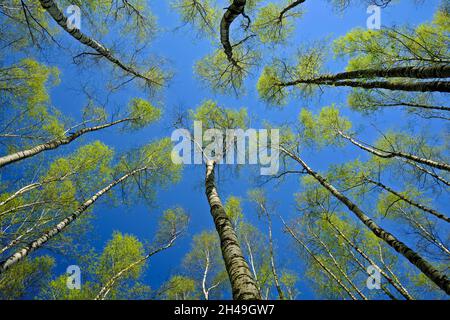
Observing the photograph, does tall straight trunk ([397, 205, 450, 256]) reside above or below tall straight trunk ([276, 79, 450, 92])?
below

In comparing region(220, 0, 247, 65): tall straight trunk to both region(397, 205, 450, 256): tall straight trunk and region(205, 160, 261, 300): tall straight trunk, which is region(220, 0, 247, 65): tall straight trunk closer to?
region(205, 160, 261, 300): tall straight trunk

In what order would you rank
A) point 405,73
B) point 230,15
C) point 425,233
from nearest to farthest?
point 405,73 → point 230,15 → point 425,233

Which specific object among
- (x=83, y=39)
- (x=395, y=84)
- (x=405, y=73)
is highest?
(x=83, y=39)

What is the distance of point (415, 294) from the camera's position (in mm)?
10000

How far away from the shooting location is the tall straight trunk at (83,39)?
505 centimetres

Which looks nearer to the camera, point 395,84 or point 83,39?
point 395,84

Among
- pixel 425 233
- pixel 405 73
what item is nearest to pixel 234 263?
pixel 405 73

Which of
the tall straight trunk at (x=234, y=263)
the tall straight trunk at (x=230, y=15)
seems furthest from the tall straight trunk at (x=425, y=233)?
the tall straight trunk at (x=230, y=15)

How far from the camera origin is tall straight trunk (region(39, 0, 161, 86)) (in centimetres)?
505

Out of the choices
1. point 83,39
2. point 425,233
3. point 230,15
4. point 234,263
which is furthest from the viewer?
point 425,233

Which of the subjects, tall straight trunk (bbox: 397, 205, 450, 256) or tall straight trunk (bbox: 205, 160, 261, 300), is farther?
tall straight trunk (bbox: 397, 205, 450, 256)

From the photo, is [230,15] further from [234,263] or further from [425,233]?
[425,233]

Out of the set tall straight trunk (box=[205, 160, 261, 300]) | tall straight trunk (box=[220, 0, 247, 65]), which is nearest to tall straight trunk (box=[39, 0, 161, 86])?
tall straight trunk (box=[220, 0, 247, 65])

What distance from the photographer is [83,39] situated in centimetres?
607
